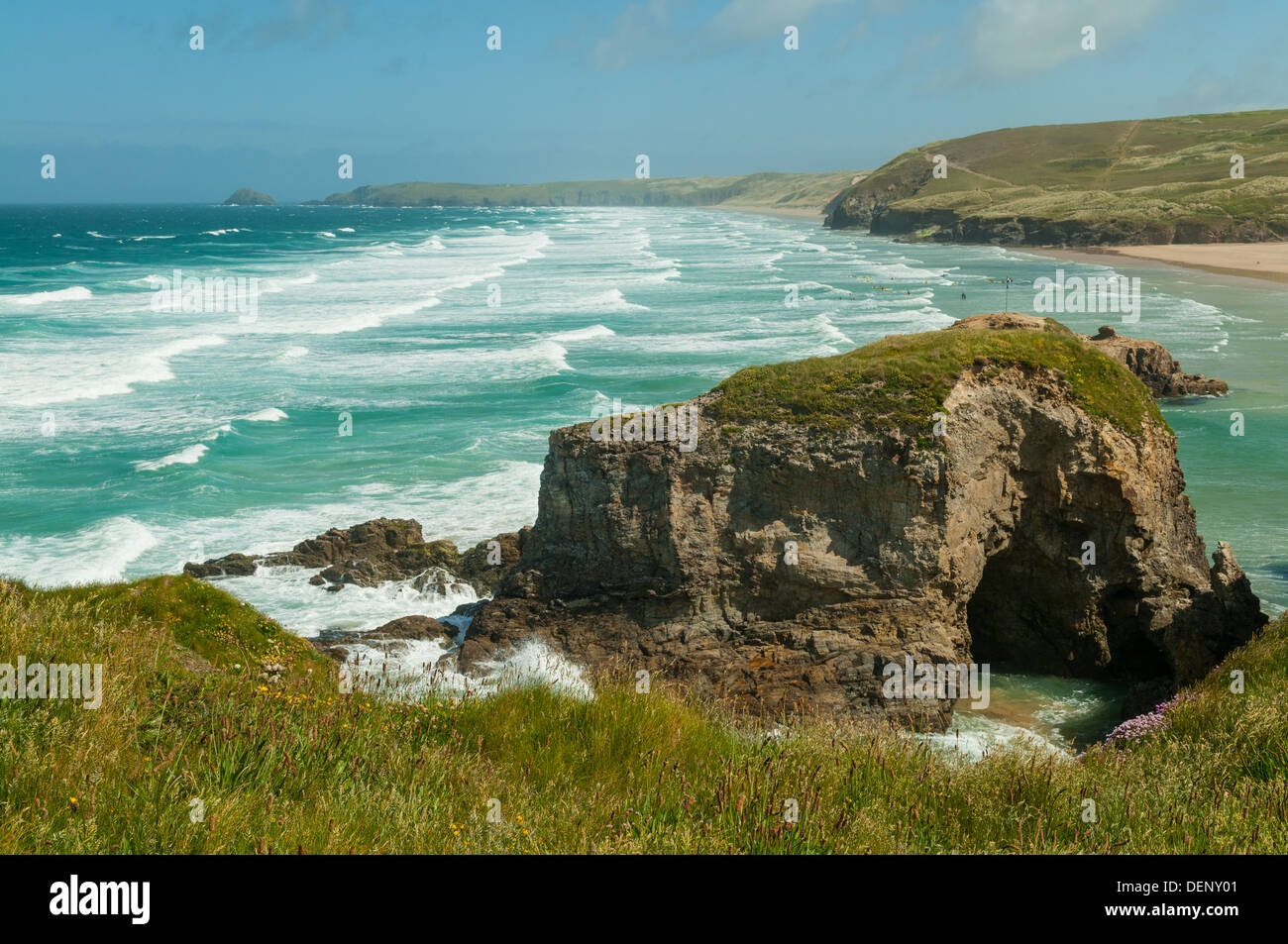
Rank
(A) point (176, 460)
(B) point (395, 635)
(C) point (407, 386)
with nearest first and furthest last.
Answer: (B) point (395, 635) < (A) point (176, 460) < (C) point (407, 386)

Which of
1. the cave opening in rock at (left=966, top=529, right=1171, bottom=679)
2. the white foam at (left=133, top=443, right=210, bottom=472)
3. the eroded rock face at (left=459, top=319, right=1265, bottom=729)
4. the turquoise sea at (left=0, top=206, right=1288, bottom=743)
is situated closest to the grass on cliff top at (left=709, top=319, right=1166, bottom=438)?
the eroded rock face at (left=459, top=319, right=1265, bottom=729)

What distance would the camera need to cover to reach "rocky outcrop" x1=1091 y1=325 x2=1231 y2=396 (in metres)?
38.9

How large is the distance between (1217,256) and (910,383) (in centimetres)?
8993

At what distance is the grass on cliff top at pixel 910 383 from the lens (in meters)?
17.0

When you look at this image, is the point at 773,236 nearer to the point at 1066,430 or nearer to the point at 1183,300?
the point at 1183,300

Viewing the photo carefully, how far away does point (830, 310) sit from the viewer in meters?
60.5

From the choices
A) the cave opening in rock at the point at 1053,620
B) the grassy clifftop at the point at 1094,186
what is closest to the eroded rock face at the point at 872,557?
the cave opening in rock at the point at 1053,620

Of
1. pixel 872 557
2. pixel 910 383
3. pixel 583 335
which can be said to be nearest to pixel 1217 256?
pixel 583 335

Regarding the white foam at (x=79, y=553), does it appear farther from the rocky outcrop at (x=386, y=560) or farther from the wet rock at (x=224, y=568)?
the rocky outcrop at (x=386, y=560)

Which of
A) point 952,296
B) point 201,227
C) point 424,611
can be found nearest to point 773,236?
point 952,296

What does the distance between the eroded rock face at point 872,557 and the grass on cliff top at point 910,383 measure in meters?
0.24

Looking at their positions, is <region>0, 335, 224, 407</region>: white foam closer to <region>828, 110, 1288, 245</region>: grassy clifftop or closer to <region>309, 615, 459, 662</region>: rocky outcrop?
<region>309, 615, 459, 662</region>: rocky outcrop

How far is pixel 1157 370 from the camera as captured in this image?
3884 cm

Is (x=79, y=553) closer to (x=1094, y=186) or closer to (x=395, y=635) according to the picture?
(x=395, y=635)
